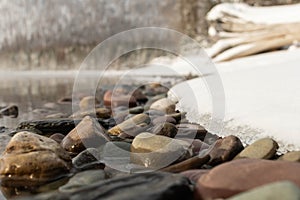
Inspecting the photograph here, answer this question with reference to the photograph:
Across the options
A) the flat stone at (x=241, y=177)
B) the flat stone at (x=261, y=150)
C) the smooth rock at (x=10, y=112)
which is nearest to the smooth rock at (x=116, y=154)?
the flat stone at (x=261, y=150)

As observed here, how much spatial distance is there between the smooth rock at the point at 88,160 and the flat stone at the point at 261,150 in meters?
0.65

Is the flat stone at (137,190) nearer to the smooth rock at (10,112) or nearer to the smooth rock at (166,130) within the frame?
the smooth rock at (166,130)

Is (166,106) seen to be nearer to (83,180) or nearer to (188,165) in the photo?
(188,165)

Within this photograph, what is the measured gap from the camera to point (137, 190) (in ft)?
3.38

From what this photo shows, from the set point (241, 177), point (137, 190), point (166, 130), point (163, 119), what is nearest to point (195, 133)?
point (166, 130)

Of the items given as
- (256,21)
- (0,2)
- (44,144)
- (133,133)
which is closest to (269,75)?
(133,133)

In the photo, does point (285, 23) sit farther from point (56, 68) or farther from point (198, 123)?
point (56, 68)

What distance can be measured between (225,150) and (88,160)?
2.14 ft

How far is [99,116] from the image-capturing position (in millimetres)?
3188

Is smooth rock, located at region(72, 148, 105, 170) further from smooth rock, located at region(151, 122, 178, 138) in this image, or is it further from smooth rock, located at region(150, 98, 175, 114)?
smooth rock, located at region(150, 98, 175, 114)

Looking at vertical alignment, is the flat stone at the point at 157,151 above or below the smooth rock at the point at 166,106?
above

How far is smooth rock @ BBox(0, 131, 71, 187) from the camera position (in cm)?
158

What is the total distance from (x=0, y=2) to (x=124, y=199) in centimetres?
1576

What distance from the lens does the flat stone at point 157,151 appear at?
165 centimetres
